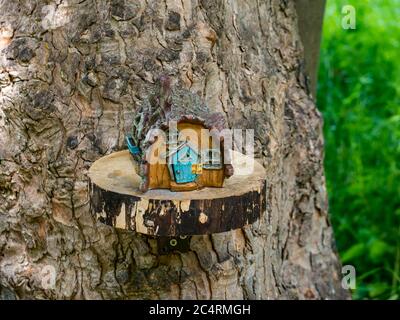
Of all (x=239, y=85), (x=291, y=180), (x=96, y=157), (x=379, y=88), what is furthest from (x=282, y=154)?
(x=379, y=88)

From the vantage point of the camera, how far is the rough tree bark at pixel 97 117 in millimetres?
2553

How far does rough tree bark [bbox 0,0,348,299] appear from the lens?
2553 mm

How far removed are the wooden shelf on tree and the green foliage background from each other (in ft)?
5.56

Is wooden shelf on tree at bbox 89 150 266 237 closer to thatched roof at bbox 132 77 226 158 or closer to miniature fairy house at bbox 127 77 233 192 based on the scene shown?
miniature fairy house at bbox 127 77 233 192

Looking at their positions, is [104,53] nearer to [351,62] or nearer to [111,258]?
[111,258]

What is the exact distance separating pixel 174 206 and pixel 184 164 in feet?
0.50

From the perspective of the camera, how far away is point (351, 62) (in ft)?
14.9

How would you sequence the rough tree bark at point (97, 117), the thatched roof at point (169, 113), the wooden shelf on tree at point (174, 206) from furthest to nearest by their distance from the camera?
the rough tree bark at point (97, 117) < the thatched roof at point (169, 113) < the wooden shelf on tree at point (174, 206)

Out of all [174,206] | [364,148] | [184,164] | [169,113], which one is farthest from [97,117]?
[364,148]

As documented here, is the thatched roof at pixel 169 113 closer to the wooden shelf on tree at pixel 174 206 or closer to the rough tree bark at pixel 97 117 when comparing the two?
the wooden shelf on tree at pixel 174 206

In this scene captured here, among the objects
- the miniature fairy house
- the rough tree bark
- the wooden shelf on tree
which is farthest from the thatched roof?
the rough tree bark

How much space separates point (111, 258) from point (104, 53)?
0.71m

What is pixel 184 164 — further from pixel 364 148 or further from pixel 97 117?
pixel 364 148

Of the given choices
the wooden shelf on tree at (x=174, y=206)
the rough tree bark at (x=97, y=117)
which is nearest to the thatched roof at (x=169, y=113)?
the wooden shelf on tree at (x=174, y=206)
